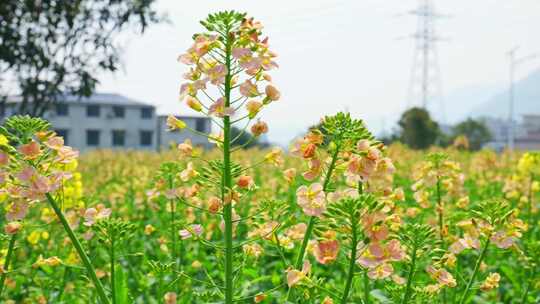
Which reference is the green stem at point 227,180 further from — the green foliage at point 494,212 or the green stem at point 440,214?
the green stem at point 440,214

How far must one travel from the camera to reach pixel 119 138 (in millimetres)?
60781

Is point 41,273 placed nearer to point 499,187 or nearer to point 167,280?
point 167,280

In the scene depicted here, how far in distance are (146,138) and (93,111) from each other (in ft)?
19.1

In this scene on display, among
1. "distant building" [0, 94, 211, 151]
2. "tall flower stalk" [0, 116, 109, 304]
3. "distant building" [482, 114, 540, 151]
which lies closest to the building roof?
"distant building" [0, 94, 211, 151]

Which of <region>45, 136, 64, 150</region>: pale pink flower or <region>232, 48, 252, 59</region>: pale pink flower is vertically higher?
<region>232, 48, 252, 59</region>: pale pink flower

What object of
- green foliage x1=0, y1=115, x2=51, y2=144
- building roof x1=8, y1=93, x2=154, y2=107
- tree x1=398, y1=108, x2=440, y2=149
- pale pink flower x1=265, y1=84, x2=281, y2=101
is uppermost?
building roof x1=8, y1=93, x2=154, y2=107

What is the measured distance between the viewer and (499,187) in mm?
8242

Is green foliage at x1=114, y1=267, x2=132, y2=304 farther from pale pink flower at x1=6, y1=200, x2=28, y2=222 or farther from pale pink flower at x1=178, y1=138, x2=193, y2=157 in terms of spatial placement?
pale pink flower at x1=178, y1=138, x2=193, y2=157

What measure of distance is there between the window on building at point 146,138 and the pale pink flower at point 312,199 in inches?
2463

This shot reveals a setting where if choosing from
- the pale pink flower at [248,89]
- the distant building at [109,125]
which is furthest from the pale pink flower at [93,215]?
the distant building at [109,125]

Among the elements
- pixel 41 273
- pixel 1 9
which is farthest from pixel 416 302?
pixel 1 9

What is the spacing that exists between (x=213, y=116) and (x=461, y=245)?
96 centimetres

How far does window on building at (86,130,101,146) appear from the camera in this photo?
197ft

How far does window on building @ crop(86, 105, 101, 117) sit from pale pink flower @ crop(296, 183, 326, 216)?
201ft
